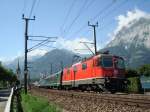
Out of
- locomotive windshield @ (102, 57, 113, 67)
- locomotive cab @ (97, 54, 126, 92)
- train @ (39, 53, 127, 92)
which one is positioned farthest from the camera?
locomotive windshield @ (102, 57, 113, 67)

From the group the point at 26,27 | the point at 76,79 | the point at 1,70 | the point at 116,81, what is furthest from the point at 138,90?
the point at 1,70

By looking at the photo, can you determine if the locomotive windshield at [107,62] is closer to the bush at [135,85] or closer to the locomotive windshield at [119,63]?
the locomotive windshield at [119,63]

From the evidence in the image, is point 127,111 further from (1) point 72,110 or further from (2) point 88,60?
(2) point 88,60

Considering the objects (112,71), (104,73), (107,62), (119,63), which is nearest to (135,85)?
(119,63)

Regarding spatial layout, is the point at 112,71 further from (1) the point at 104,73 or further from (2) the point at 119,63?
(2) the point at 119,63

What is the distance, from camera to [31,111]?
1428 cm

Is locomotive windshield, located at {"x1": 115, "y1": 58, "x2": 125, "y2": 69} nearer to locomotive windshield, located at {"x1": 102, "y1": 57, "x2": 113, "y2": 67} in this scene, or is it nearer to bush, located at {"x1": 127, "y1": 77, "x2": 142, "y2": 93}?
locomotive windshield, located at {"x1": 102, "y1": 57, "x2": 113, "y2": 67}

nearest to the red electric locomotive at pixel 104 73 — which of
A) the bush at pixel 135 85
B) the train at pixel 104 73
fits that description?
the train at pixel 104 73

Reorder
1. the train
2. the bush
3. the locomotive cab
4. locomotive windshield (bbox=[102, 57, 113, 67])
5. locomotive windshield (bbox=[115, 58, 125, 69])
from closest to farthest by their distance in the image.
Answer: the locomotive cab
the train
locomotive windshield (bbox=[102, 57, 113, 67])
locomotive windshield (bbox=[115, 58, 125, 69])
the bush

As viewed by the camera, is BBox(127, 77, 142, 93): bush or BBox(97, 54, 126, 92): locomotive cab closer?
BBox(97, 54, 126, 92): locomotive cab

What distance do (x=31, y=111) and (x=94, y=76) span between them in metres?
16.1

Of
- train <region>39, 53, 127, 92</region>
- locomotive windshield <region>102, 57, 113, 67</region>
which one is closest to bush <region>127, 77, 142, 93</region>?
train <region>39, 53, 127, 92</region>

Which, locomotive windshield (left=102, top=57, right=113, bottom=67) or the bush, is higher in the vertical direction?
locomotive windshield (left=102, top=57, right=113, bottom=67)

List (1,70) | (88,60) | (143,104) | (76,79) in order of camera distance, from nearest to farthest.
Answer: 1. (143,104)
2. (88,60)
3. (76,79)
4. (1,70)
